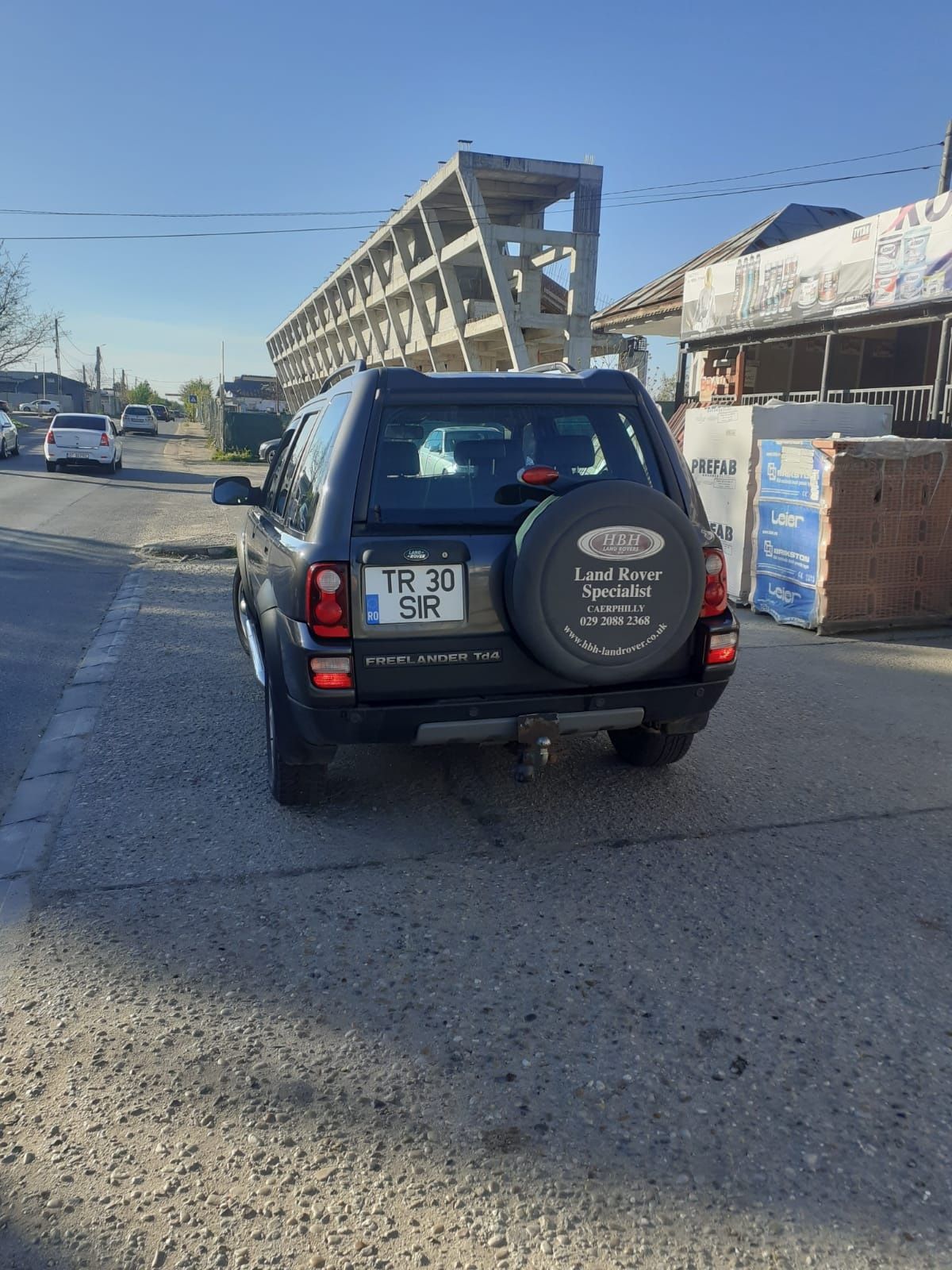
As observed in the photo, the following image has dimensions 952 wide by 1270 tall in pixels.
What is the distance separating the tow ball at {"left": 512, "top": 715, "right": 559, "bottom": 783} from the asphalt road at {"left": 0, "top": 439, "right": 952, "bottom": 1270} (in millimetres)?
329

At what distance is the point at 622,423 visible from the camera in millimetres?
4148

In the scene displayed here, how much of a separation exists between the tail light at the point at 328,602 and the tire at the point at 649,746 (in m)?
1.60

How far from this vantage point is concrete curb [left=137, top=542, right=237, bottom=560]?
12383 mm

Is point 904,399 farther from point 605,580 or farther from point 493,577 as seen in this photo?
point 493,577

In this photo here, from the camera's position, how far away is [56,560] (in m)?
11.7

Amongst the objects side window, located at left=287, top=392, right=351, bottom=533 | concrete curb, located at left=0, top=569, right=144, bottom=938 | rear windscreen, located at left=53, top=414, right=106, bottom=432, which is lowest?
concrete curb, located at left=0, top=569, right=144, bottom=938

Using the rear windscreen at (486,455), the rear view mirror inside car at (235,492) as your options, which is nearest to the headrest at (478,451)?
the rear windscreen at (486,455)

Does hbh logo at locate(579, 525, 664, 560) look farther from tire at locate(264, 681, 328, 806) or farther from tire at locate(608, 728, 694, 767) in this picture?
tire at locate(264, 681, 328, 806)

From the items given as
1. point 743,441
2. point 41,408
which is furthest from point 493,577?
point 41,408

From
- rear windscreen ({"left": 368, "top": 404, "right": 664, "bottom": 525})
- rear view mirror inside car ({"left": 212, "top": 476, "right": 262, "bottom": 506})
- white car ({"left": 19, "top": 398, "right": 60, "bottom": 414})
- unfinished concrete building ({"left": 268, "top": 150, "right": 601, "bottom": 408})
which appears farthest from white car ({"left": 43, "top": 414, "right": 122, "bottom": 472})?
A: white car ({"left": 19, "top": 398, "right": 60, "bottom": 414})

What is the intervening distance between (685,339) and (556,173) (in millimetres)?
9697

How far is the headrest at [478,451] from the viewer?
13.1 feet

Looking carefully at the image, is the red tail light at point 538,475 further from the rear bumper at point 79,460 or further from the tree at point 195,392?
the tree at point 195,392

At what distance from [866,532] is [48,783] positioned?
6.35 meters
